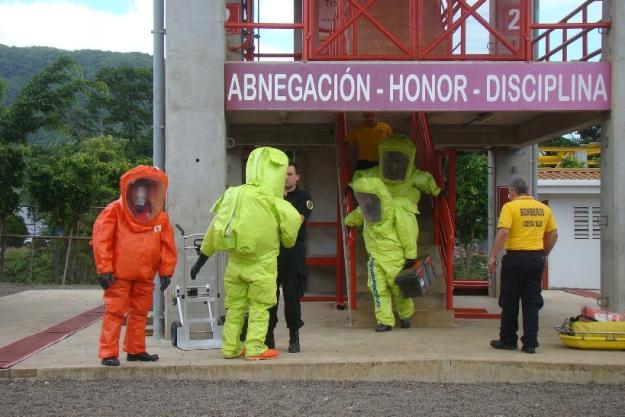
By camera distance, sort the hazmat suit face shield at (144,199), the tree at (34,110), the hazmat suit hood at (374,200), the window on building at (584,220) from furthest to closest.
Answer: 1. the tree at (34,110)
2. the window on building at (584,220)
3. the hazmat suit hood at (374,200)
4. the hazmat suit face shield at (144,199)

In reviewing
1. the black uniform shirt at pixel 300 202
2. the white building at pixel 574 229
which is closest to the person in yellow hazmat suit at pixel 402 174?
the black uniform shirt at pixel 300 202

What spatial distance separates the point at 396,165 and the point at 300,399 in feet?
14.9

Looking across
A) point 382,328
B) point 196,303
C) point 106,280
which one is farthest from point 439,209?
point 106,280

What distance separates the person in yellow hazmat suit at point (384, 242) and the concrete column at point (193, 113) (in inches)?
75.2

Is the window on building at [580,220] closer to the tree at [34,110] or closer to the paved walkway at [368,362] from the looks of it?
the paved walkway at [368,362]

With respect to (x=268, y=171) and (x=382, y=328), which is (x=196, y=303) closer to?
(x=268, y=171)

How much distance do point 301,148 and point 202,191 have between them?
554 centimetres

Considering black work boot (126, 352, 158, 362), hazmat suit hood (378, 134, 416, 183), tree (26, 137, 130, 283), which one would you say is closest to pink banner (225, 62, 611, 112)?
hazmat suit hood (378, 134, 416, 183)

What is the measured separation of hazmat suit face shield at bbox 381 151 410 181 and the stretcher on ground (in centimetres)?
301

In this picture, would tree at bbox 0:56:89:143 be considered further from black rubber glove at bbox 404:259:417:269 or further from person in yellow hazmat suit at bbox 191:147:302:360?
person in yellow hazmat suit at bbox 191:147:302:360

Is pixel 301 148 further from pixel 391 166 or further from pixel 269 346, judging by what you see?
pixel 269 346

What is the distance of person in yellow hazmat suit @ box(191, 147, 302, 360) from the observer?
7324 mm

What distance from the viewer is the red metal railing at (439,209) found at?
10.3 metres

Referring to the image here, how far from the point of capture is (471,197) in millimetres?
23219
